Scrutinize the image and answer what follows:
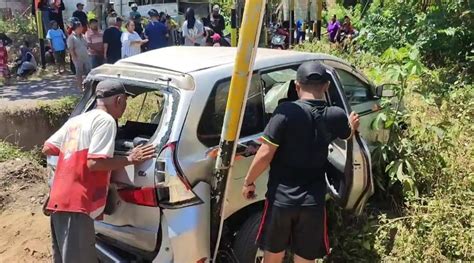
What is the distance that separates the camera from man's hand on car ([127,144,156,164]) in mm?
3127

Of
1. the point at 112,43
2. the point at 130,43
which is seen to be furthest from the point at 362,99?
the point at 112,43

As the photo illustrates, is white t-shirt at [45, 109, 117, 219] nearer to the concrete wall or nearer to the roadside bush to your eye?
the roadside bush

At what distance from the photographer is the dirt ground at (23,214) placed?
4758mm

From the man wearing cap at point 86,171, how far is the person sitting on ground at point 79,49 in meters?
6.57

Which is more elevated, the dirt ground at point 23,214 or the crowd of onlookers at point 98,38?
the crowd of onlookers at point 98,38

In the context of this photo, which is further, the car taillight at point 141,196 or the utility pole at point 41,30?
the utility pole at point 41,30

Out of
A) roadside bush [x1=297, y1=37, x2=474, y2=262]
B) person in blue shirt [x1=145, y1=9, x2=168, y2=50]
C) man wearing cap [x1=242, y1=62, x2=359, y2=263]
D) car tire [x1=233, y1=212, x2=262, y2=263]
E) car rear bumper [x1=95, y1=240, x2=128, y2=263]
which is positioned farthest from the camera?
person in blue shirt [x1=145, y1=9, x2=168, y2=50]

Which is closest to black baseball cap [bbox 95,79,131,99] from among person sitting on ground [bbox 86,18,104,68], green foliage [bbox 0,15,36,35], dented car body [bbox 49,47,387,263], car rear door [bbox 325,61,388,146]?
dented car body [bbox 49,47,387,263]

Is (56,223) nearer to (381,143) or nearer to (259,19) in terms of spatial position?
(259,19)

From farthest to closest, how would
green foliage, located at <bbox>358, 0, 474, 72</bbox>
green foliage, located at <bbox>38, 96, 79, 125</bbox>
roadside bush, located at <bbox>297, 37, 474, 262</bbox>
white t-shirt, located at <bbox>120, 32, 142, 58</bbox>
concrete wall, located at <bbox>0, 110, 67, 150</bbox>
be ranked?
white t-shirt, located at <bbox>120, 32, 142, 58</bbox> < green foliage, located at <bbox>358, 0, 474, 72</bbox> < green foliage, located at <bbox>38, 96, 79, 125</bbox> < concrete wall, located at <bbox>0, 110, 67, 150</bbox> < roadside bush, located at <bbox>297, 37, 474, 262</bbox>

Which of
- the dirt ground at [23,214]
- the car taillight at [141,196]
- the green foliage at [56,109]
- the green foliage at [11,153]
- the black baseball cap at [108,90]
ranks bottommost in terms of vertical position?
the dirt ground at [23,214]

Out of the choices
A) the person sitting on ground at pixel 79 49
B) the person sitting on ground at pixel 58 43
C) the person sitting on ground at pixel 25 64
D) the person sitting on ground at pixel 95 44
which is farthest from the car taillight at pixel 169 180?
the person sitting on ground at pixel 58 43

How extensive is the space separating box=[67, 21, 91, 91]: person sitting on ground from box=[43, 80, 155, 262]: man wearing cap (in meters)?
6.57

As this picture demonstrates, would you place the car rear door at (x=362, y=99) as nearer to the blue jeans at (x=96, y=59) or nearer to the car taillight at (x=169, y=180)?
the car taillight at (x=169, y=180)
